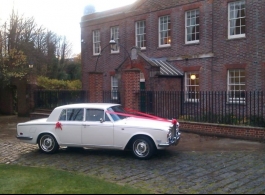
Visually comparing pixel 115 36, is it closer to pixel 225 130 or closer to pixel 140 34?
pixel 140 34

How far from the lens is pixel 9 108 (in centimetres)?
2480

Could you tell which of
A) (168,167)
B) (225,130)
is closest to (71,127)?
(168,167)

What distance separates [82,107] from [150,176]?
3.73 m

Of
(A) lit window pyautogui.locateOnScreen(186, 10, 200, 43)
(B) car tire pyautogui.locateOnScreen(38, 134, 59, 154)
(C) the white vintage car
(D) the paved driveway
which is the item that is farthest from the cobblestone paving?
(A) lit window pyautogui.locateOnScreen(186, 10, 200, 43)

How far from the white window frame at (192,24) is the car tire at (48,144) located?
39.4 ft

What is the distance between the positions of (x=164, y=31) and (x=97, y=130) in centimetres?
1311

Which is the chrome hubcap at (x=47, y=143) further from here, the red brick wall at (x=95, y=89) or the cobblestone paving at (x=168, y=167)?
the red brick wall at (x=95, y=89)

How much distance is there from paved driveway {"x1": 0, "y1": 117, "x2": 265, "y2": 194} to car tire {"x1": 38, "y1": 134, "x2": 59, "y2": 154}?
217 millimetres

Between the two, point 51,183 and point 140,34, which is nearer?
point 51,183

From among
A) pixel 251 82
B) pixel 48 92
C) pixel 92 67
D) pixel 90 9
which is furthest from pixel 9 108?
pixel 90 9

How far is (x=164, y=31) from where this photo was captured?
21766 mm

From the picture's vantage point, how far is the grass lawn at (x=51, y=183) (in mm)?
6320

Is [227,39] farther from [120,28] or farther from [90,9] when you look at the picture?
[90,9]

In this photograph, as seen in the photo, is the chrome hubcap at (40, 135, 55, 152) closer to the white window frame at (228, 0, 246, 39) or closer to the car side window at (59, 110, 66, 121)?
the car side window at (59, 110, 66, 121)
